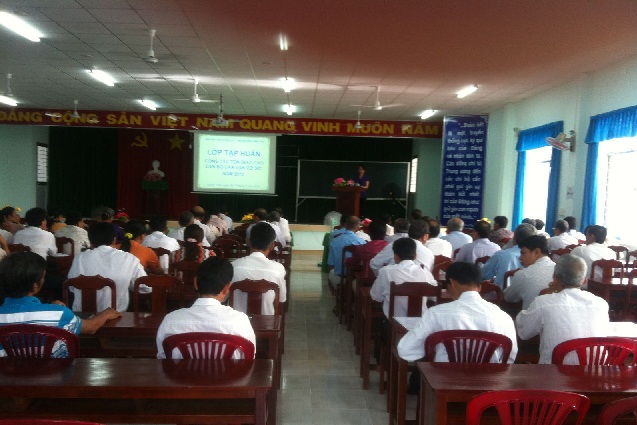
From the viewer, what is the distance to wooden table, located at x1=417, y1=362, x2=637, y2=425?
7.44 ft

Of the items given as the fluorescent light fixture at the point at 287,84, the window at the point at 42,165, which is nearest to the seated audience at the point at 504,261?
the fluorescent light fixture at the point at 287,84

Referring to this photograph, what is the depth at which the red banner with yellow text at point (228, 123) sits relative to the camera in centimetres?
1387

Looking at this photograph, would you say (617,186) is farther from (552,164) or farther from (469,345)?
(469,345)

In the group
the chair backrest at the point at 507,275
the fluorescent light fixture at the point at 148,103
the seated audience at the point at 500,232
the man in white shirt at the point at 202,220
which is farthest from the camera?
the fluorescent light fixture at the point at 148,103

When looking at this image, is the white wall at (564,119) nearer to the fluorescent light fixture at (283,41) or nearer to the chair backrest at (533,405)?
the fluorescent light fixture at (283,41)

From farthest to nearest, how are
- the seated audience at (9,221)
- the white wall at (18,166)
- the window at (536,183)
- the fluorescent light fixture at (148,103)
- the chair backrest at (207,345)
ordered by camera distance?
the white wall at (18,166) → the fluorescent light fixture at (148,103) → the window at (536,183) → the seated audience at (9,221) → the chair backrest at (207,345)

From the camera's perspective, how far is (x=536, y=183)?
11414 millimetres

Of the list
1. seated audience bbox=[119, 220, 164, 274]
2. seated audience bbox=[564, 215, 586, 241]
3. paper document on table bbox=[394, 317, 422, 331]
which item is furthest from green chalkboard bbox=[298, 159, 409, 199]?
paper document on table bbox=[394, 317, 422, 331]

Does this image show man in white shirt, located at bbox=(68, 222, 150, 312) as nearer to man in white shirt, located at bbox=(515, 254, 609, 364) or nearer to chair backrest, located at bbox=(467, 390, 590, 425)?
man in white shirt, located at bbox=(515, 254, 609, 364)

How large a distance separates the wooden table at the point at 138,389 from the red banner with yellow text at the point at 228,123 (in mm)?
11601

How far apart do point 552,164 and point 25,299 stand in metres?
8.70

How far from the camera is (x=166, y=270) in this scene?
5.68m

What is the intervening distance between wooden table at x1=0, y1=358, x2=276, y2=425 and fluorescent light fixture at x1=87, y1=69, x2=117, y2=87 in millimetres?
8029

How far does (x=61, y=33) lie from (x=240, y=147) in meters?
7.41
